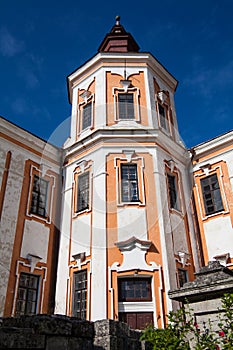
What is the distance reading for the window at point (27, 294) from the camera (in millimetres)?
11625

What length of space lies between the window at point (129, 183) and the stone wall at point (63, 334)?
6.82 meters

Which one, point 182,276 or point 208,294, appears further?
point 182,276

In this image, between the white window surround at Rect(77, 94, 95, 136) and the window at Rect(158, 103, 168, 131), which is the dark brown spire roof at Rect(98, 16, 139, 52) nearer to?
the white window surround at Rect(77, 94, 95, 136)

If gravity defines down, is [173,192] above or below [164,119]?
below

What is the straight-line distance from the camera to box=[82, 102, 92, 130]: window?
16.2 m

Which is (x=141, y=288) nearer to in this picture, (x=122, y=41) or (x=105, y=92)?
(x=105, y=92)

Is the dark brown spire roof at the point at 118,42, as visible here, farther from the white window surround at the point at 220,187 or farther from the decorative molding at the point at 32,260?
the decorative molding at the point at 32,260

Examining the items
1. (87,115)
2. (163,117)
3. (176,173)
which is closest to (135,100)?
(163,117)

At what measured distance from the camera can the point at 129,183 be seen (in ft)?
44.2

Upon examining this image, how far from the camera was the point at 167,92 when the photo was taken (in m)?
17.9

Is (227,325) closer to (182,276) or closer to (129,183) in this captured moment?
(182,276)

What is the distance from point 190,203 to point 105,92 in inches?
255

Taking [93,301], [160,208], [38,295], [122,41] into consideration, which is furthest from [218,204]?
[122,41]

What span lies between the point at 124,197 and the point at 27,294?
4.94 m
